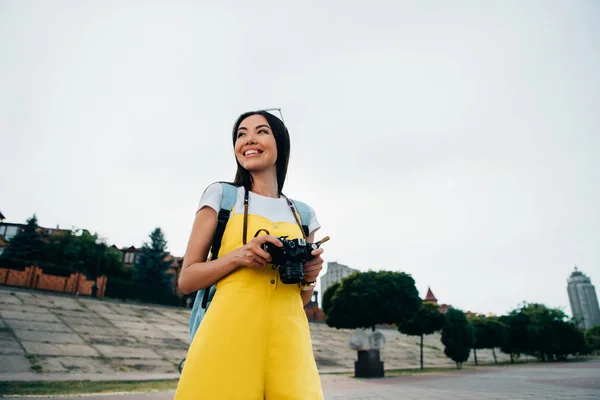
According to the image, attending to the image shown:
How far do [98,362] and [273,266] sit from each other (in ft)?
36.9

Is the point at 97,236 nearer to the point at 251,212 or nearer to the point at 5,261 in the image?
the point at 5,261

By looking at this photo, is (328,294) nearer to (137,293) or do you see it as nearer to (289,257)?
(289,257)

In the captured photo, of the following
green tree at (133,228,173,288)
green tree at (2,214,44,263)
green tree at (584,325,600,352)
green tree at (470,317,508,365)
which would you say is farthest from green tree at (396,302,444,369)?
green tree at (584,325,600,352)

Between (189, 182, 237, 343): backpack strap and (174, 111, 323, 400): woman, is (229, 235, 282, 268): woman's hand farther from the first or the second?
(189, 182, 237, 343): backpack strap

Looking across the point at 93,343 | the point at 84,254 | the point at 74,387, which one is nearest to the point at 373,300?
the point at 93,343

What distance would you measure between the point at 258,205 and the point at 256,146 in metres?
0.32

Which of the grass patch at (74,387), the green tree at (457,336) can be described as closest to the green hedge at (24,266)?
the grass patch at (74,387)

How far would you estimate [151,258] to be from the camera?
3950 cm

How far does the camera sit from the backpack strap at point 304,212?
168 centimetres

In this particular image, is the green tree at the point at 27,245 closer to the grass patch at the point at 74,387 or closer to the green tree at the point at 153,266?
the green tree at the point at 153,266

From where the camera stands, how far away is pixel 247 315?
1219 mm

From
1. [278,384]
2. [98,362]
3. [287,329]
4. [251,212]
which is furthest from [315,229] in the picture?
[98,362]

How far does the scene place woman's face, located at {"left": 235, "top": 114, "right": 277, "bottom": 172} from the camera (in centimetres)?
169

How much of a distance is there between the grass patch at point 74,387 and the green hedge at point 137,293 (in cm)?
2433
